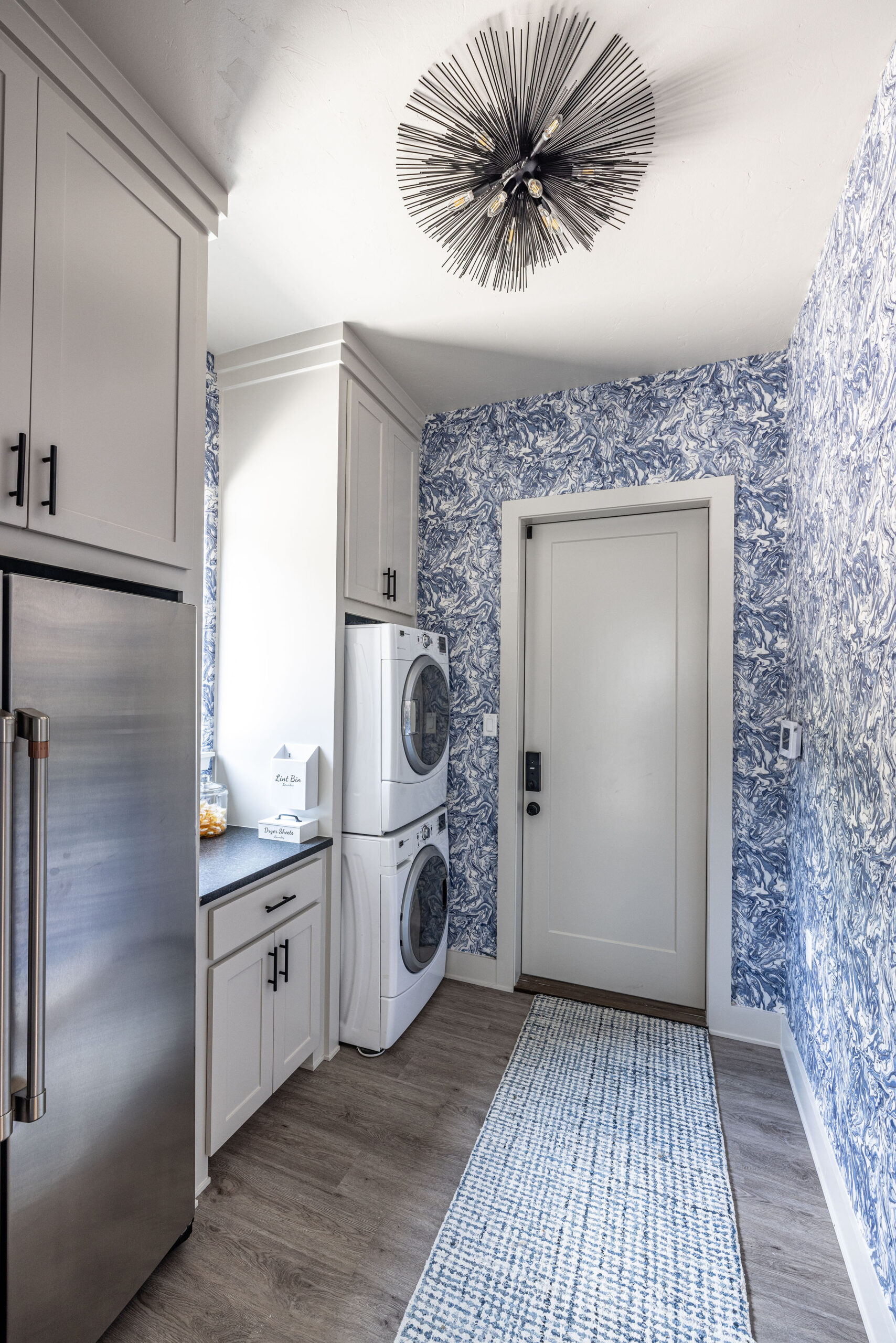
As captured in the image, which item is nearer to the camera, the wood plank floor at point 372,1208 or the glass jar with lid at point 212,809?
the wood plank floor at point 372,1208

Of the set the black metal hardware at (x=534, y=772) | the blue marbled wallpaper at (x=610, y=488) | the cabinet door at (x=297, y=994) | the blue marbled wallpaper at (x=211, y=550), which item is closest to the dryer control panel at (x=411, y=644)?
the blue marbled wallpaper at (x=610, y=488)

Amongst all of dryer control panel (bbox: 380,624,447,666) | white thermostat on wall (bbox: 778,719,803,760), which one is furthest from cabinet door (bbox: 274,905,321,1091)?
white thermostat on wall (bbox: 778,719,803,760)

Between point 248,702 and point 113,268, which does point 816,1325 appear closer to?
point 248,702

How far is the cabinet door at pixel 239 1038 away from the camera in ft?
5.53

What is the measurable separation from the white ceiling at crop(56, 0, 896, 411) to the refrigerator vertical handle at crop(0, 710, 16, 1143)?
1459mm

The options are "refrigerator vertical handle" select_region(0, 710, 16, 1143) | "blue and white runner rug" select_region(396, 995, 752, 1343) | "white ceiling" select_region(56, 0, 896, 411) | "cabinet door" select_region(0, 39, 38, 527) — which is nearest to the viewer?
"refrigerator vertical handle" select_region(0, 710, 16, 1143)

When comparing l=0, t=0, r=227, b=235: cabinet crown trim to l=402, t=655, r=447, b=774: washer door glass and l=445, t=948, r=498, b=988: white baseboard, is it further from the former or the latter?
l=445, t=948, r=498, b=988: white baseboard

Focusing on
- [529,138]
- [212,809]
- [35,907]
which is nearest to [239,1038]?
[212,809]

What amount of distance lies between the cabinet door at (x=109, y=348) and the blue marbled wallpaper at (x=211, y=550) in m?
0.91

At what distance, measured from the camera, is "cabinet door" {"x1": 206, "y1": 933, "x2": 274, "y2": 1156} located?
1685mm

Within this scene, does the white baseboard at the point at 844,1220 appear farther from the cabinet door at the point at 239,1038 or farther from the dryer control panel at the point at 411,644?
the dryer control panel at the point at 411,644

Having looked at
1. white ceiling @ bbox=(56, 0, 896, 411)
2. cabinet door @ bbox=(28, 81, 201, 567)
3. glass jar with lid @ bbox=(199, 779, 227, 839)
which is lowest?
glass jar with lid @ bbox=(199, 779, 227, 839)

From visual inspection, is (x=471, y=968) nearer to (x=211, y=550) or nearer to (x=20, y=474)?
(x=211, y=550)

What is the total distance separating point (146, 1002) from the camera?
1324 millimetres
